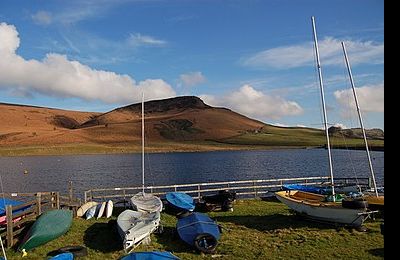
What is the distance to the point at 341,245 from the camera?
1612 centimetres

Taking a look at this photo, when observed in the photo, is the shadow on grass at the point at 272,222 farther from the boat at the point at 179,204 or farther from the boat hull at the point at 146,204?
the boat hull at the point at 146,204

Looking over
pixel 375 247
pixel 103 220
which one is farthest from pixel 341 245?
pixel 103 220

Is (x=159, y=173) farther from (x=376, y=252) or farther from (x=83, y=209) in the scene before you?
(x=376, y=252)

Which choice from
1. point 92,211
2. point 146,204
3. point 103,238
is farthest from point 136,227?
point 92,211

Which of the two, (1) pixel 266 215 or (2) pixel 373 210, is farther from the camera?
(1) pixel 266 215

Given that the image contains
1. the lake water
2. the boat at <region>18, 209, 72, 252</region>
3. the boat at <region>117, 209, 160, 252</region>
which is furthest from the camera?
the lake water

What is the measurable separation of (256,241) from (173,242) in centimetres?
372


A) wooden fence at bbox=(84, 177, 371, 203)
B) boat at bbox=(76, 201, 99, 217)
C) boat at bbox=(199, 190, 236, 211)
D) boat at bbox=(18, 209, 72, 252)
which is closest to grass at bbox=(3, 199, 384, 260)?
boat at bbox=(18, 209, 72, 252)

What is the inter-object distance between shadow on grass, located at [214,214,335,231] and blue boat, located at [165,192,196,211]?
Result: 2.07 m

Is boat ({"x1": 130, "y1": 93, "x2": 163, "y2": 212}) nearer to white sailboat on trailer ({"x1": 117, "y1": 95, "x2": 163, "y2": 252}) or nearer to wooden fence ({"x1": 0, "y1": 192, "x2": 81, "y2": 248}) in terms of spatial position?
white sailboat on trailer ({"x1": 117, "y1": 95, "x2": 163, "y2": 252})

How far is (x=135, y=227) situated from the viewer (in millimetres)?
16406

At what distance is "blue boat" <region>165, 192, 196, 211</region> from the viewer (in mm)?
23250

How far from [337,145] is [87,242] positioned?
195085 mm
